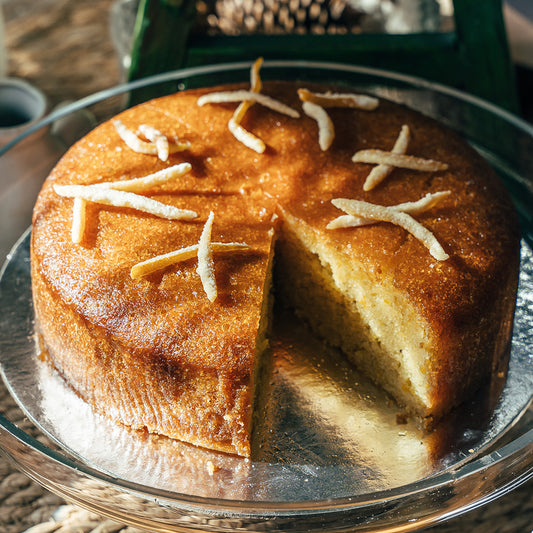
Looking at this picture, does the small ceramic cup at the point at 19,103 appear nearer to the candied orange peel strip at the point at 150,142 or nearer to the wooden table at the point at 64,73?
the wooden table at the point at 64,73

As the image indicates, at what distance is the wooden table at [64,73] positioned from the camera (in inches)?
66.7

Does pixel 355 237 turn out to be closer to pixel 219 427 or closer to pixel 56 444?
pixel 219 427

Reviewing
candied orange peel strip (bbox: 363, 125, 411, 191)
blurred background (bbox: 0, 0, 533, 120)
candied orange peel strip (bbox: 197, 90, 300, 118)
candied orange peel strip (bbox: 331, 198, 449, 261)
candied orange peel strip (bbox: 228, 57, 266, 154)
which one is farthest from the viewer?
blurred background (bbox: 0, 0, 533, 120)

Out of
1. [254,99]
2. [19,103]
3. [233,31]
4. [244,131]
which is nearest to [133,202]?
[244,131]

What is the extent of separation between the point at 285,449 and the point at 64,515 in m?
0.57

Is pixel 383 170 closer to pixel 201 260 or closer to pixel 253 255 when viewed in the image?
pixel 253 255

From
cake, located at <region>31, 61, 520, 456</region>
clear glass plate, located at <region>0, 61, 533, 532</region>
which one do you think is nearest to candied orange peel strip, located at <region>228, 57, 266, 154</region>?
cake, located at <region>31, 61, 520, 456</region>

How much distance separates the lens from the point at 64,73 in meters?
3.36

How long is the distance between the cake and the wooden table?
27cm

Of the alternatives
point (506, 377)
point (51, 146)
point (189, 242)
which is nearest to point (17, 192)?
point (51, 146)

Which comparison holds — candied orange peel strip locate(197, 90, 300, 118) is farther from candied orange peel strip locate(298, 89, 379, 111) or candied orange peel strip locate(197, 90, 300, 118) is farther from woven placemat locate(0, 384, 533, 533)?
woven placemat locate(0, 384, 533, 533)

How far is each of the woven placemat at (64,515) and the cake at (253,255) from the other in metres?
0.25

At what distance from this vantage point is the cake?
1.61 meters

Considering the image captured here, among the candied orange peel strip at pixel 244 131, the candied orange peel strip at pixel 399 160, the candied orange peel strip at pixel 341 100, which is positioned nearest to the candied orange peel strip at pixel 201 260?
the candied orange peel strip at pixel 244 131
